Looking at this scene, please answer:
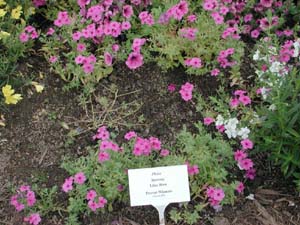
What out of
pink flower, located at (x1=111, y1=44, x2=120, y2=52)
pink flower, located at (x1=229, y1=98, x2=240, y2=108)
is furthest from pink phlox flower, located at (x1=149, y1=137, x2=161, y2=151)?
pink flower, located at (x1=111, y1=44, x2=120, y2=52)

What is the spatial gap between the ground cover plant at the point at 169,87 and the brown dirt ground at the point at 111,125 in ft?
0.06

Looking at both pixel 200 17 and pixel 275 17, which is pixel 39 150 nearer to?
pixel 200 17

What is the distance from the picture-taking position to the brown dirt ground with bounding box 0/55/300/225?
339 cm

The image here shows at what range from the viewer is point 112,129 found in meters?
3.82

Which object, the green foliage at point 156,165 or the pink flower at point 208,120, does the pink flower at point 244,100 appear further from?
the green foliage at point 156,165

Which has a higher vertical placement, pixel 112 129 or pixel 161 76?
pixel 161 76

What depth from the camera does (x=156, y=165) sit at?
340 centimetres

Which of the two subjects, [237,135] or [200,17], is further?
[200,17]

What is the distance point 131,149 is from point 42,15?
64.9 inches

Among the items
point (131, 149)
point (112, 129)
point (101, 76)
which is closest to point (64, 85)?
point (101, 76)

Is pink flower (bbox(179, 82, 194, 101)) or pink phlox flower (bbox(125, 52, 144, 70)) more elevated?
pink phlox flower (bbox(125, 52, 144, 70))

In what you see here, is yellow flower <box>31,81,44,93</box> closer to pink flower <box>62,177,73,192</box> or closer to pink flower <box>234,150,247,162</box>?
pink flower <box>62,177,73,192</box>

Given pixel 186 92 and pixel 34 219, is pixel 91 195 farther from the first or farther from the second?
pixel 186 92

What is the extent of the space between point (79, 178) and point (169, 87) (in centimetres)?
106
